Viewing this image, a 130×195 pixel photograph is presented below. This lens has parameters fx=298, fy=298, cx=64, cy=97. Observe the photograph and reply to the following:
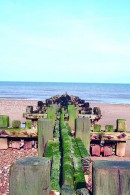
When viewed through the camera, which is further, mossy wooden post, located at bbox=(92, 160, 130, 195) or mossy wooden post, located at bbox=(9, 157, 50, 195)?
mossy wooden post, located at bbox=(9, 157, 50, 195)

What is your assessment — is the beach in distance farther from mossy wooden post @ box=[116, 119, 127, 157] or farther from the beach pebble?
the beach pebble

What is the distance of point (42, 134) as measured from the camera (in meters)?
5.21

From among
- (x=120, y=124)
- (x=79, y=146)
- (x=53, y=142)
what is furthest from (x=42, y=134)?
(x=120, y=124)

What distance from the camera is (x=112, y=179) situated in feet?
6.38

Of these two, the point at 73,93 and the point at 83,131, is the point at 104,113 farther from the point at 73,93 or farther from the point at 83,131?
the point at 73,93

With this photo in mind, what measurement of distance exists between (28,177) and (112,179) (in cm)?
61

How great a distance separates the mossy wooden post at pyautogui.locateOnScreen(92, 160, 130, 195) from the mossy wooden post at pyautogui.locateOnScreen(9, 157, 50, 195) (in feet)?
1.32

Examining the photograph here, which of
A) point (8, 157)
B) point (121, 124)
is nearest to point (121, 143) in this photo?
point (121, 124)

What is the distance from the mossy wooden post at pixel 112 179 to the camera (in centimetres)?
194

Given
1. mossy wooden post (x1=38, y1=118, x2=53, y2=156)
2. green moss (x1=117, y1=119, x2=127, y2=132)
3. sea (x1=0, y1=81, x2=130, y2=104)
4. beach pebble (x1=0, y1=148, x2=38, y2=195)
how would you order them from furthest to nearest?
1. sea (x1=0, y1=81, x2=130, y2=104)
2. green moss (x1=117, y1=119, x2=127, y2=132)
3. beach pebble (x1=0, y1=148, x2=38, y2=195)
4. mossy wooden post (x1=38, y1=118, x2=53, y2=156)

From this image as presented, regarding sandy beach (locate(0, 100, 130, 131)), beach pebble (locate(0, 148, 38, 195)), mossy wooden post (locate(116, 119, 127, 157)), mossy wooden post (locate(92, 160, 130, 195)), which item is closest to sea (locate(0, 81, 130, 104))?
sandy beach (locate(0, 100, 130, 131))

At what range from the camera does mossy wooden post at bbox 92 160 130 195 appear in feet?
6.35

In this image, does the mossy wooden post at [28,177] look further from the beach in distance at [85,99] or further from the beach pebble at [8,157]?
the beach in distance at [85,99]

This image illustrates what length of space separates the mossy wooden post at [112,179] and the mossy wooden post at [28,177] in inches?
15.8
